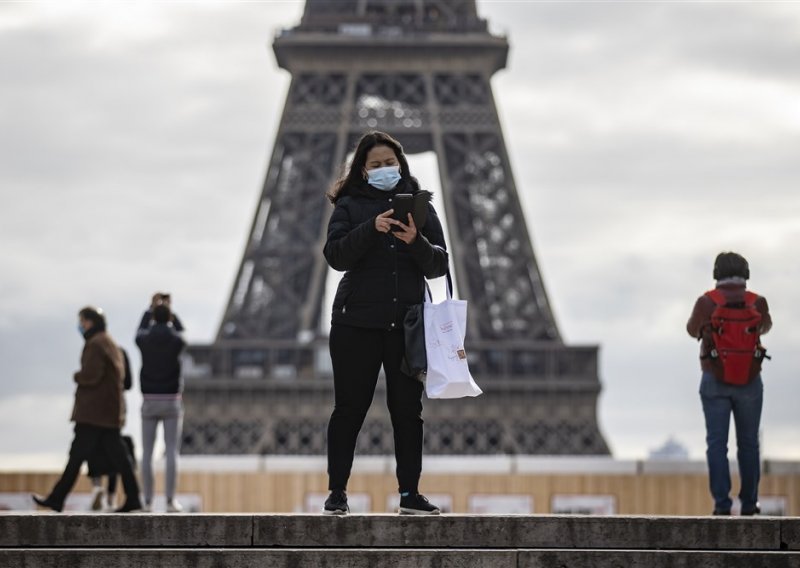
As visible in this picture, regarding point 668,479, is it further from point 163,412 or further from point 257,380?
point 257,380

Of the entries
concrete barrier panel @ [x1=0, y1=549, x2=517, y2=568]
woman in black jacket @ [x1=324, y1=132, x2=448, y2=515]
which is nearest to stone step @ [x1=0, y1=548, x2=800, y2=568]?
concrete barrier panel @ [x1=0, y1=549, x2=517, y2=568]

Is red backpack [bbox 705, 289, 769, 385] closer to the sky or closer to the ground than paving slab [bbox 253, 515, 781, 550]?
closer to the sky

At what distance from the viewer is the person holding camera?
15453 mm

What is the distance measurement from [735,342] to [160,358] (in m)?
5.17

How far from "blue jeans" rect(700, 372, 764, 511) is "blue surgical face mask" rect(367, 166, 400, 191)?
12.2ft

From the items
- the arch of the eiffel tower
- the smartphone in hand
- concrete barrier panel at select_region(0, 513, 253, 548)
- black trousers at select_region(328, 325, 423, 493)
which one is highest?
the arch of the eiffel tower

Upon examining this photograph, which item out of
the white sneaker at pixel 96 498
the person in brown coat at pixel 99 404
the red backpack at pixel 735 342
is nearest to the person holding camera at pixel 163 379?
the person in brown coat at pixel 99 404

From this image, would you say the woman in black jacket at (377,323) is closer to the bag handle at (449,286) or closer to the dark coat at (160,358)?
the bag handle at (449,286)

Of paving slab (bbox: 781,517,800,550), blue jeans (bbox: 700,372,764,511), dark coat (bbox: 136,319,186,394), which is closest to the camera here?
paving slab (bbox: 781,517,800,550)

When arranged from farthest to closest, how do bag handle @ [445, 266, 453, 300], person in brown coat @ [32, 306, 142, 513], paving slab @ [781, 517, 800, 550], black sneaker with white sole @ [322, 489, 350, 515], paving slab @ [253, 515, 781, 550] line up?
1. person in brown coat @ [32, 306, 142, 513]
2. bag handle @ [445, 266, 453, 300]
3. black sneaker with white sole @ [322, 489, 350, 515]
4. paving slab @ [781, 517, 800, 550]
5. paving slab @ [253, 515, 781, 550]

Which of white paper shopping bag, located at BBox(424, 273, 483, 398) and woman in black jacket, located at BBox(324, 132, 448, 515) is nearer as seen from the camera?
white paper shopping bag, located at BBox(424, 273, 483, 398)

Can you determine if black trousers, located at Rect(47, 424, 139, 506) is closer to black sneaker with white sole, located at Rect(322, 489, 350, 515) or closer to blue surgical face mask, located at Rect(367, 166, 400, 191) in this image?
black sneaker with white sole, located at Rect(322, 489, 350, 515)

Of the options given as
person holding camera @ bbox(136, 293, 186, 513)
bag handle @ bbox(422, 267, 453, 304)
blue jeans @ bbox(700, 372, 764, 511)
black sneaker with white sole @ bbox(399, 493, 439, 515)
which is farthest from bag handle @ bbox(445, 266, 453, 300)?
person holding camera @ bbox(136, 293, 186, 513)

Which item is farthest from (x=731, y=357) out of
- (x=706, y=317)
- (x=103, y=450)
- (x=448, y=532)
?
(x=103, y=450)
